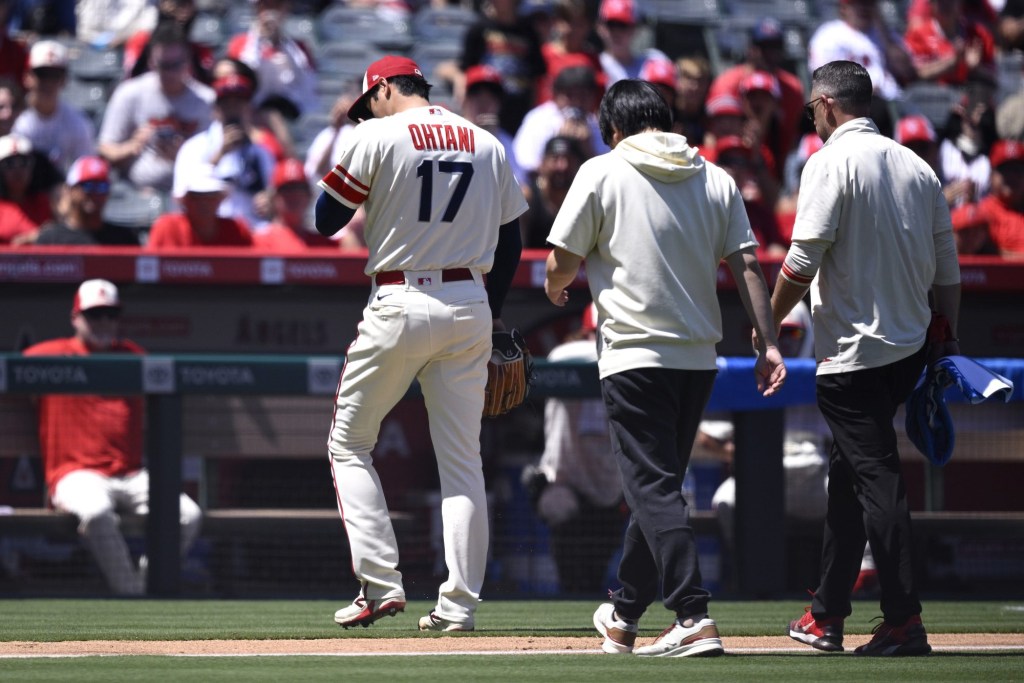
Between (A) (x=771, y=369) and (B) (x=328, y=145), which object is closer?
(A) (x=771, y=369)

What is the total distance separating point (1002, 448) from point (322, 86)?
272 inches

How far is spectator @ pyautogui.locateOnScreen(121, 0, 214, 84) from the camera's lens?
1185cm

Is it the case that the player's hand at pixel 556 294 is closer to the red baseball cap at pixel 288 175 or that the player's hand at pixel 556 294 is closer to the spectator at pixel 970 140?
the red baseball cap at pixel 288 175

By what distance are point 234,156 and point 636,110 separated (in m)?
6.12

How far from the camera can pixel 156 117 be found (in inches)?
435

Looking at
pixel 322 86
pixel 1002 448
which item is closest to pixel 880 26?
pixel 322 86

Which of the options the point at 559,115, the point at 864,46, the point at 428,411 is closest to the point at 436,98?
the point at 559,115

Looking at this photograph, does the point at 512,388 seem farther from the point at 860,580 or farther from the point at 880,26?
the point at 880,26

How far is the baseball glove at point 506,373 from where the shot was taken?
5602 millimetres

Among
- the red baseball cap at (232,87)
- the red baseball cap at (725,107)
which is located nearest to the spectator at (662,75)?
the red baseball cap at (725,107)

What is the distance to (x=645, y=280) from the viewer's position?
485 centimetres

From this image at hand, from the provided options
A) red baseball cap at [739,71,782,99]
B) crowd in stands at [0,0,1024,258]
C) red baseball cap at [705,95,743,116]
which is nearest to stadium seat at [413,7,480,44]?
crowd in stands at [0,0,1024,258]

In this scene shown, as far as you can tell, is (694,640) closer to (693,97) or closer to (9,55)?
(693,97)

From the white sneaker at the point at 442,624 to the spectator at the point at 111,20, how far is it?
29.0 feet
